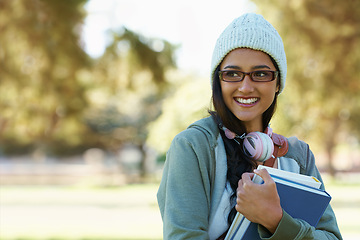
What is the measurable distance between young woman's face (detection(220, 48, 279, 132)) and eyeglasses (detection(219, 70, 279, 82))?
0.01 metres

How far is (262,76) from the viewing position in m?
1.55

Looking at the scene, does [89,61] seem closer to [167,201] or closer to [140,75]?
[140,75]

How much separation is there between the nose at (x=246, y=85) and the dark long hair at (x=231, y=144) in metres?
0.09

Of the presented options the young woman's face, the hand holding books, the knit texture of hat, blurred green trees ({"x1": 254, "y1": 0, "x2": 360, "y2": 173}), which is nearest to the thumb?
the hand holding books

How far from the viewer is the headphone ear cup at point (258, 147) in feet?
4.97

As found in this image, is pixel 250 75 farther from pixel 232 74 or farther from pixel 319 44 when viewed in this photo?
pixel 319 44

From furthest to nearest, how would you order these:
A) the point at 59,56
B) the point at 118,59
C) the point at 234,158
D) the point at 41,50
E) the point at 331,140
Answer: the point at 331,140 → the point at 118,59 → the point at 59,56 → the point at 41,50 → the point at 234,158

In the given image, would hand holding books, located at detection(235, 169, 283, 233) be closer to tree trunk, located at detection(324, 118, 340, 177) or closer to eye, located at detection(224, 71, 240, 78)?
eye, located at detection(224, 71, 240, 78)

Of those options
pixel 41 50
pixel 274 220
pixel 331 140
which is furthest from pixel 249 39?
pixel 331 140

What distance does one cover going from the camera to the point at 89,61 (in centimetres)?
679

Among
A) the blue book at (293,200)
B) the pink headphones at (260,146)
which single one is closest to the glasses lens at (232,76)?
the pink headphones at (260,146)

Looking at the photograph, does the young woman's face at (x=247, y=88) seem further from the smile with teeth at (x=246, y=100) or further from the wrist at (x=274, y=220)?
the wrist at (x=274, y=220)

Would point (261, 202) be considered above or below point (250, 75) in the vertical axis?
below

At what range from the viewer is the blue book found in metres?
1.35
